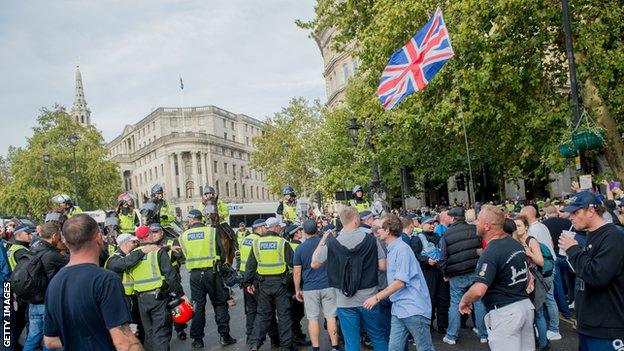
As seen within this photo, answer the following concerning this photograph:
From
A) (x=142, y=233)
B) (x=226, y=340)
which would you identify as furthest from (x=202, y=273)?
(x=142, y=233)

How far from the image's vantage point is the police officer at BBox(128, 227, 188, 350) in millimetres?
7168

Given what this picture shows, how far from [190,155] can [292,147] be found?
35080 mm

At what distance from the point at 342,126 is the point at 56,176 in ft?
109

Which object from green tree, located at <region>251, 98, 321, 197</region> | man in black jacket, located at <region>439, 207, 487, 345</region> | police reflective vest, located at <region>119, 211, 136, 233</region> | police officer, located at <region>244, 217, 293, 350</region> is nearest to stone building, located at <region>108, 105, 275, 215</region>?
green tree, located at <region>251, 98, 321, 197</region>

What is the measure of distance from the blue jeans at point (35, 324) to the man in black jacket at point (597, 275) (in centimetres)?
654

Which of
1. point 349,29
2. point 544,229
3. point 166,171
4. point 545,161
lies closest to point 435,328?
point 544,229

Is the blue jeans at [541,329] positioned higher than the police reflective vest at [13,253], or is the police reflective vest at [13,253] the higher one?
the police reflective vest at [13,253]

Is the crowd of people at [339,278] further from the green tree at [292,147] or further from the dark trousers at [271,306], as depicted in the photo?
the green tree at [292,147]

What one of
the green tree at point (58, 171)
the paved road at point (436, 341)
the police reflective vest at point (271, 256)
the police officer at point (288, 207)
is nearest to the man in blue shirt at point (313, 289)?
the police reflective vest at point (271, 256)

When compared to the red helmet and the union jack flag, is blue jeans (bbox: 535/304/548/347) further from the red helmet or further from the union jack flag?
the union jack flag

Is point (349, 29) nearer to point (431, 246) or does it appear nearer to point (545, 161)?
point (545, 161)

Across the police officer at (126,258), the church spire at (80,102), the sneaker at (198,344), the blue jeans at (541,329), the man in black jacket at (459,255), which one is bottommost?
the sneaker at (198,344)

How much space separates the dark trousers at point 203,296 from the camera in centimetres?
911

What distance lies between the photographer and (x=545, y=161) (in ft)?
53.2
